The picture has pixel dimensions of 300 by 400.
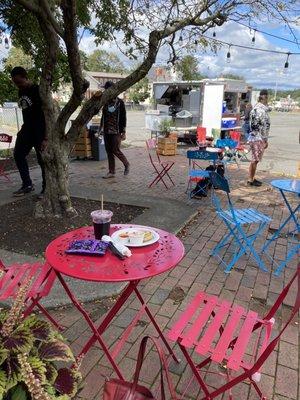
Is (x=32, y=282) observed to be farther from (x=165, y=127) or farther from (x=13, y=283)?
(x=165, y=127)

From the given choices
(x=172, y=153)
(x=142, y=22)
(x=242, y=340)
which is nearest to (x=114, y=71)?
(x=172, y=153)

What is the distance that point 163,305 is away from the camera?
307 cm

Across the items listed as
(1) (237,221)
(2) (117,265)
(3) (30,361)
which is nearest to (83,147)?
(1) (237,221)

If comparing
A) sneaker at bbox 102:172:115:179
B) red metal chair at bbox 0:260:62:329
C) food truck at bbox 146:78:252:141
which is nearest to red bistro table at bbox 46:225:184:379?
red metal chair at bbox 0:260:62:329

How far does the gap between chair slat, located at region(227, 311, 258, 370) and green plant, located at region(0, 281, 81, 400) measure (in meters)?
0.79

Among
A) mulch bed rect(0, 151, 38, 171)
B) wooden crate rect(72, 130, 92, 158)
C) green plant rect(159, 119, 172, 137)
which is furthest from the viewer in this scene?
green plant rect(159, 119, 172, 137)

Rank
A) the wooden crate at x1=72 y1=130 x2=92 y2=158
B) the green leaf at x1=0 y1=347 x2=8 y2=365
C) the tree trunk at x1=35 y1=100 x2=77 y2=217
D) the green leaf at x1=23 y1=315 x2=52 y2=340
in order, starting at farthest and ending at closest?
the wooden crate at x1=72 y1=130 x2=92 y2=158
the tree trunk at x1=35 y1=100 x2=77 y2=217
the green leaf at x1=23 y1=315 x2=52 y2=340
the green leaf at x1=0 y1=347 x2=8 y2=365

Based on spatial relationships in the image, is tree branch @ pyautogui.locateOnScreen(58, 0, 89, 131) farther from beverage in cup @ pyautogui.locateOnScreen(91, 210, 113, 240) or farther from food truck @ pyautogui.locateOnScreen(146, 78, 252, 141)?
food truck @ pyautogui.locateOnScreen(146, 78, 252, 141)

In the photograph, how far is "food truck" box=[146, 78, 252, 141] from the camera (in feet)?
47.9

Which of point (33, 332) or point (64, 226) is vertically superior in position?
point (33, 332)

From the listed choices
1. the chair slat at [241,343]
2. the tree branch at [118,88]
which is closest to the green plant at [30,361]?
the chair slat at [241,343]

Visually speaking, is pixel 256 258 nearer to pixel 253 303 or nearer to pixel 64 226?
pixel 253 303

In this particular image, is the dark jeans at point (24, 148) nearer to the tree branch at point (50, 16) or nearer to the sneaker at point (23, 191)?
the sneaker at point (23, 191)

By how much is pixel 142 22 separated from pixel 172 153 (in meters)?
6.14
